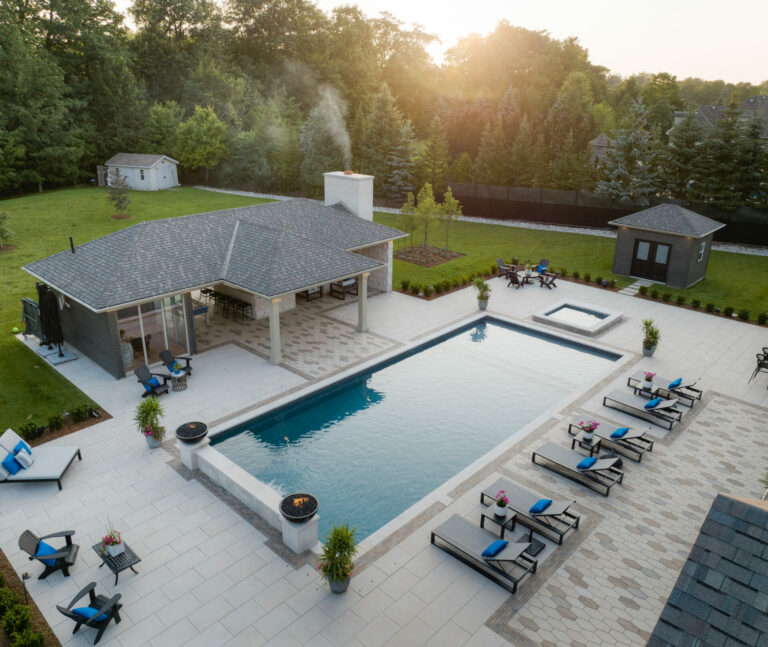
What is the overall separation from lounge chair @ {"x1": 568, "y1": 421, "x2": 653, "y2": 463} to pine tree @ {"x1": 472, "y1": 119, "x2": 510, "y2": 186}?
99.6 feet

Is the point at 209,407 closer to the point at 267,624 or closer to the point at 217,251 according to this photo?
the point at 217,251

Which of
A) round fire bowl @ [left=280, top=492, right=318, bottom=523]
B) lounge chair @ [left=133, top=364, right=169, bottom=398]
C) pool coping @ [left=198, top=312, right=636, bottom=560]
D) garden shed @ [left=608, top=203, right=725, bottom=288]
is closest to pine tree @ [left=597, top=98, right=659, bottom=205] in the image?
garden shed @ [left=608, top=203, right=725, bottom=288]

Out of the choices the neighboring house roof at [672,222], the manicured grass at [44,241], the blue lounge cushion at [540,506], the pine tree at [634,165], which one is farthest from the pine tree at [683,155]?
the manicured grass at [44,241]

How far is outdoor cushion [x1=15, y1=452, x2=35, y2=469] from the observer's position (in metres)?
12.2

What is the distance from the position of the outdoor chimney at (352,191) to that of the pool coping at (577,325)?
895cm

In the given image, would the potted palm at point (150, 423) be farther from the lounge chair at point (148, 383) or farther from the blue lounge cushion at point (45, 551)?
the blue lounge cushion at point (45, 551)

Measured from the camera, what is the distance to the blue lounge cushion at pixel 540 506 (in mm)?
10961

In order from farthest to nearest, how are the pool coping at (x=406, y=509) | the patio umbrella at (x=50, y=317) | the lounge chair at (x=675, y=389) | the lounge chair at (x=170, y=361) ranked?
the patio umbrella at (x=50, y=317)
the lounge chair at (x=170, y=361)
the lounge chair at (x=675, y=389)
the pool coping at (x=406, y=509)

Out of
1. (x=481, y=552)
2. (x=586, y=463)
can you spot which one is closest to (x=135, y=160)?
(x=586, y=463)

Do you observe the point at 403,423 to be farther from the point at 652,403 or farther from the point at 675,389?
the point at 675,389

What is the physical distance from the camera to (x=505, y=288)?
86.5ft

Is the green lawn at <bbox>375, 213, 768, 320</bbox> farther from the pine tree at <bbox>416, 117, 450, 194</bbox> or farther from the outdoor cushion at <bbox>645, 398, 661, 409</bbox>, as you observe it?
the outdoor cushion at <bbox>645, 398, 661, 409</bbox>

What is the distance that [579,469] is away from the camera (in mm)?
12500

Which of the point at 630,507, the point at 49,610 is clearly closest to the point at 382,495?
the point at 630,507
